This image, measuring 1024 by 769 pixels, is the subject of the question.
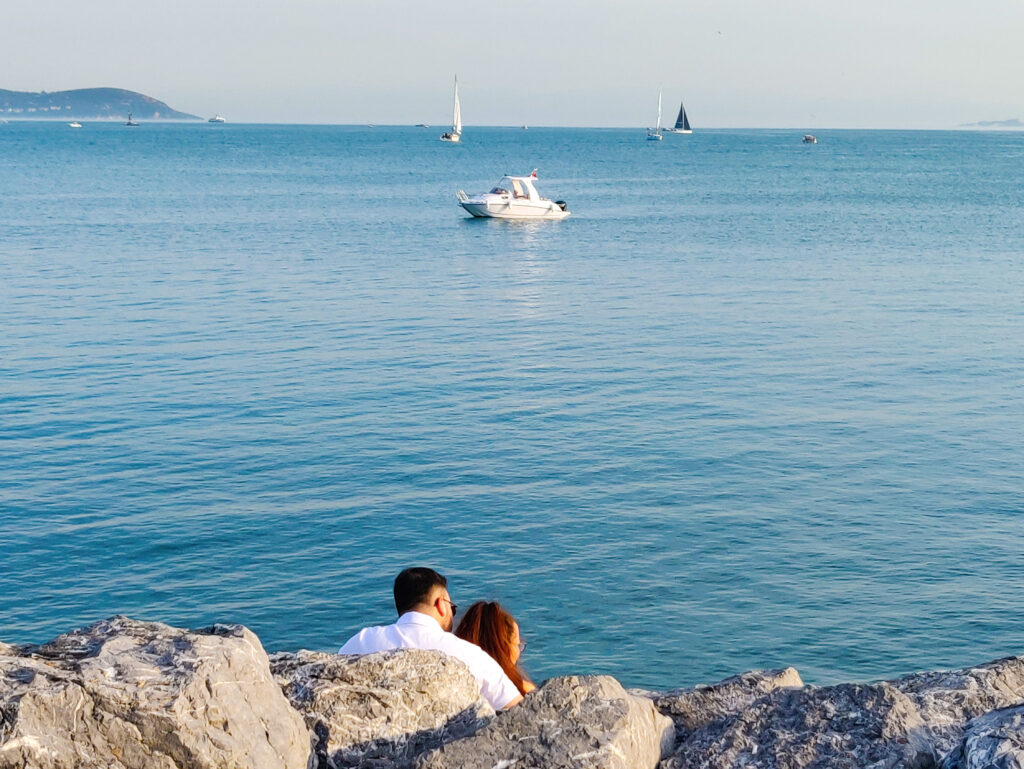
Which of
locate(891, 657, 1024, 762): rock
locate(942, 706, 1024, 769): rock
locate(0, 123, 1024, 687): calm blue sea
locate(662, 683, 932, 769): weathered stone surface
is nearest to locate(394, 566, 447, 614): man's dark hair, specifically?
locate(662, 683, 932, 769): weathered stone surface

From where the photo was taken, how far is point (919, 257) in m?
49.6

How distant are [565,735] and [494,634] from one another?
1.78m

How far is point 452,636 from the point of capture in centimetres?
627

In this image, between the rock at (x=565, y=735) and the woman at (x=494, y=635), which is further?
the woman at (x=494, y=635)

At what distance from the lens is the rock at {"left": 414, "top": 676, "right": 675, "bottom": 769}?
483 centimetres

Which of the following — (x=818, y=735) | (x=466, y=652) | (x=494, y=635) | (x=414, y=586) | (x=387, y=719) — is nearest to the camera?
(x=818, y=735)

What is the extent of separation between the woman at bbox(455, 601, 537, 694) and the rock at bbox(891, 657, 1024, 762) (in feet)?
6.85

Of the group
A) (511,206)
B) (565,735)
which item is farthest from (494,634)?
(511,206)

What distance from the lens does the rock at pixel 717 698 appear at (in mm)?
6129

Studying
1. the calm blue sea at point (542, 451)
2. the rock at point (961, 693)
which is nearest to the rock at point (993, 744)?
the rock at point (961, 693)

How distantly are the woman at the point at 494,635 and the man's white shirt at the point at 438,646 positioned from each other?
193 mm

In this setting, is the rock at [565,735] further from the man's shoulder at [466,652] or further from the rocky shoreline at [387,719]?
the man's shoulder at [466,652]

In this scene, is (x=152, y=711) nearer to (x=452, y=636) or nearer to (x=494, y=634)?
(x=452, y=636)

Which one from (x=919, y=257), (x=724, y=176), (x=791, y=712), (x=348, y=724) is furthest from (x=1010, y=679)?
(x=724, y=176)
